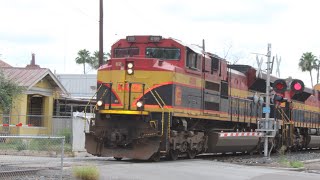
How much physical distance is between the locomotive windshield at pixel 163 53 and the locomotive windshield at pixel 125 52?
52 centimetres

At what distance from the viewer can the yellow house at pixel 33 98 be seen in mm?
29998

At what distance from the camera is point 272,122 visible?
2153cm

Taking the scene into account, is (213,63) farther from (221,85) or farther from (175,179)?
(175,179)

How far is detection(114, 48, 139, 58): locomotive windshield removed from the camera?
18.9 m

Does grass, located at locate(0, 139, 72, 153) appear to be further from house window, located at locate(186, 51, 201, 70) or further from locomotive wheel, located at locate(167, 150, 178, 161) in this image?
house window, located at locate(186, 51, 201, 70)

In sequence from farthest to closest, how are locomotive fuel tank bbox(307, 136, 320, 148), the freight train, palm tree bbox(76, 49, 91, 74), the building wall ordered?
palm tree bbox(76, 49, 91, 74)
locomotive fuel tank bbox(307, 136, 320, 148)
the building wall
the freight train

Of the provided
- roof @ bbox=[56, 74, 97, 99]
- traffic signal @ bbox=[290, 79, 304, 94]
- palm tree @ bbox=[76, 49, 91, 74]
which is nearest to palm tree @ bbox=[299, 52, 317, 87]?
palm tree @ bbox=[76, 49, 91, 74]

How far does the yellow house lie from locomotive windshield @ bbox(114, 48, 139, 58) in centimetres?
1029

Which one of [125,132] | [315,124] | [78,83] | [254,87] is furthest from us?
[78,83]

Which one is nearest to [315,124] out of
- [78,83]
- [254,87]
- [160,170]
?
[254,87]

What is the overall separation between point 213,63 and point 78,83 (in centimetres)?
3197

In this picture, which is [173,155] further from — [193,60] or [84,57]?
[84,57]

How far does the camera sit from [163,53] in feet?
60.9

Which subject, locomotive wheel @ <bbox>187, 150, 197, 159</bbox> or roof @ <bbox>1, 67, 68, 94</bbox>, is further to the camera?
roof @ <bbox>1, 67, 68, 94</bbox>
